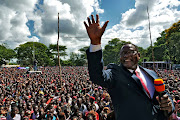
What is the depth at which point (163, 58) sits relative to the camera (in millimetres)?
32125

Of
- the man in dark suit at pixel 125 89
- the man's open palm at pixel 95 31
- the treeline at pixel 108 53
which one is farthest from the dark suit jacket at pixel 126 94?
the treeline at pixel 108 53

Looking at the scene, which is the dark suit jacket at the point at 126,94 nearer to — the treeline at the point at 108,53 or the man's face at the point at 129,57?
the man's face at the point at 129,57

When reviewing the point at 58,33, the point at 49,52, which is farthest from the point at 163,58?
the point at 49,52

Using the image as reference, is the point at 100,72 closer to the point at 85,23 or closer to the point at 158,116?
the point at 85,23

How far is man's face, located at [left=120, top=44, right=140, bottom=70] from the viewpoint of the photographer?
1452mm

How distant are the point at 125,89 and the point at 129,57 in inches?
13.2

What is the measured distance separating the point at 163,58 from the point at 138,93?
3471 centimetres

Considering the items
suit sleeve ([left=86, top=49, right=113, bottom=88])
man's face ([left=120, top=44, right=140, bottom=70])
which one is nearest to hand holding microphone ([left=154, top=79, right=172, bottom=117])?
man's face ([left=120, top=44, right=140, bottom=70])

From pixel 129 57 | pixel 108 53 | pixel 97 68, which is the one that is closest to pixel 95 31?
pixel 97 68

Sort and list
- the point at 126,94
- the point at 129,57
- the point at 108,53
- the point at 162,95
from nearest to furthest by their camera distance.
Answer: the point at 162,95 → the point at 126,94 → the point at 129,57 → the point at 108,53

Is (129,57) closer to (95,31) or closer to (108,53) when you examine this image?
(95,31)

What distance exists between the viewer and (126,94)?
1341 mm

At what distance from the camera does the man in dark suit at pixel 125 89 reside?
1294 mm

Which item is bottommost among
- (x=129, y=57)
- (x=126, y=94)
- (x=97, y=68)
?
(x=126, y=94)
